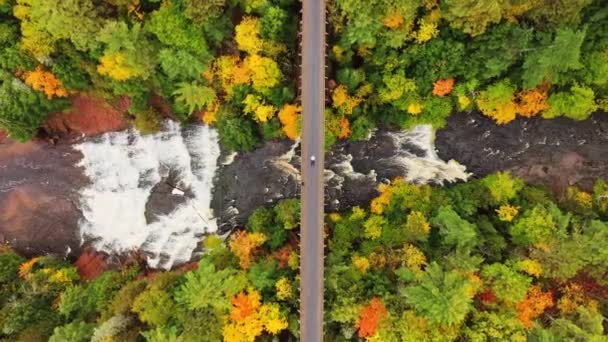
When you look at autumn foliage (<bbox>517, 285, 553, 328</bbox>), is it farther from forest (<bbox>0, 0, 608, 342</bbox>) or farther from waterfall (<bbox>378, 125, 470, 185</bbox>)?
waterfall (<bbox>378, 125, 470, 185</bbox>)

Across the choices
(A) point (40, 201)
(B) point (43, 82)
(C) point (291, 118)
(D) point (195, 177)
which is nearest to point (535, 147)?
(C) point (291, 118)

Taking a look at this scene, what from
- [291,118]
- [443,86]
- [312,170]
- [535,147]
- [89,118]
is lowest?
[312,170]

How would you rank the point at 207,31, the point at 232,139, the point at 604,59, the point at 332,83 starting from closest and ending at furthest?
1. the point at 604,59
2. the point at 207,31
3. the point at 332,83
4. the point at 232,139

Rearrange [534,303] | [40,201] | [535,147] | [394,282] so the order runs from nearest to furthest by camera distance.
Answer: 1. [534,303]
2. [394,282]
3. [535,147]
4. [40,201]

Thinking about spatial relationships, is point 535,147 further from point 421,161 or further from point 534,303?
point 534,303

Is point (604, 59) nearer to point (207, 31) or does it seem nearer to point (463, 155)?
point (463, 155)

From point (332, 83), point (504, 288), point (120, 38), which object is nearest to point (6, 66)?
point (120, 38)

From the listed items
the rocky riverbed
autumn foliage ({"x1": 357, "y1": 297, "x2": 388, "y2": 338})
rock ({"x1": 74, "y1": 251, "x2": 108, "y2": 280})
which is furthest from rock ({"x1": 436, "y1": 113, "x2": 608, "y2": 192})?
rock ({"x1": 74, "y1": 251, "x2": 108, "y2": 280})

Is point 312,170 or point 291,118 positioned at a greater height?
point 291,118
